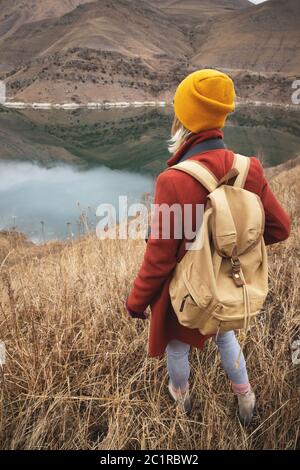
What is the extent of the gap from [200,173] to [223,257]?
29 cm

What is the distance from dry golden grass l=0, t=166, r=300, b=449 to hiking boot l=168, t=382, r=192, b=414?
41 mm

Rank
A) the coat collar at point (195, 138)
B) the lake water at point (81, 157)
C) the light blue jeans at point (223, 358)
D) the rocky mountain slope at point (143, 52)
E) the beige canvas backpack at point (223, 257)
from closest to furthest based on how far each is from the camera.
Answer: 1. the beige canvas backpack at point (223, 257)
2. the coat collar at point (195, 138)
3. the light blue jeans at point (223, 358)
4. the lake water at point (81, 157)
5. the rocky mountain slope at point (143, 52)

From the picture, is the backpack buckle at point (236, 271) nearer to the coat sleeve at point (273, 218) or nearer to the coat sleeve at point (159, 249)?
the coat sleeve at point (159, 249)

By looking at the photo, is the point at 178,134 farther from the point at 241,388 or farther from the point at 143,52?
the point at 143,52

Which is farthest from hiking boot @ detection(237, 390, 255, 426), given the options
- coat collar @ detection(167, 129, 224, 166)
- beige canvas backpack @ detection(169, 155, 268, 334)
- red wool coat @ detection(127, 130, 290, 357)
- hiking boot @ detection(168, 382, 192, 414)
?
coat collar @ detection(167, 129, 224, 166)

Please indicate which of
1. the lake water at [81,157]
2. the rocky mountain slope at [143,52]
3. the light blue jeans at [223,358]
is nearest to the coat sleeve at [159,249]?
the light blue jeans at [223,358]

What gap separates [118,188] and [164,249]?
1844 cm

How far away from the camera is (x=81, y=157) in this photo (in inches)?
1065

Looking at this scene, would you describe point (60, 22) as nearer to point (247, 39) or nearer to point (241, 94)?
point (247, 39)

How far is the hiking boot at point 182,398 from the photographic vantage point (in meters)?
1.65

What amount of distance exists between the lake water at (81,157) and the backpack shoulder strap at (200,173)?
6081mm

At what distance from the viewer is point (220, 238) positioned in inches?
50.7

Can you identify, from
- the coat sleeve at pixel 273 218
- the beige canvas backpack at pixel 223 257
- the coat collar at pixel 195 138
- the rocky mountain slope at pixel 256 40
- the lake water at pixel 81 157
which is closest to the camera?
the beige canvas backpack at pixel 223 257

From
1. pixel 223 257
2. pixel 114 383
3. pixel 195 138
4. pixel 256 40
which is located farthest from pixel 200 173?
pixel 256 40
